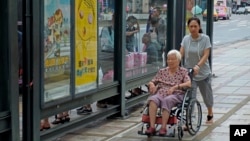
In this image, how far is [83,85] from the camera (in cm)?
769

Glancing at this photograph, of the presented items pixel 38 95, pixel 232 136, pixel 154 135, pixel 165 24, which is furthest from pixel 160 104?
pixel 165 24

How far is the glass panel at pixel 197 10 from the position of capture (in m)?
12.6

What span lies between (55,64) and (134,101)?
298cm

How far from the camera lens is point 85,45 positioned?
7.71 m

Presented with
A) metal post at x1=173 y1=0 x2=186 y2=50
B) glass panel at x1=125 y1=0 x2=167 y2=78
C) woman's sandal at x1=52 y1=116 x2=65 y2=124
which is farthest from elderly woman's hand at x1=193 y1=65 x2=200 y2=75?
metal post at x1=173 y1=0 x2=186 y2=50

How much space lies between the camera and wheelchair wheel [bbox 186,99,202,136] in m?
7.41

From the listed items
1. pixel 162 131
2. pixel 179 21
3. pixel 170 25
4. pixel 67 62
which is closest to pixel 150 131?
pixel 162 131

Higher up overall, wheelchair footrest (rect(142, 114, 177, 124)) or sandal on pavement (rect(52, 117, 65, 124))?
wheelchair footrest (rect(142, 114, 177, 124))

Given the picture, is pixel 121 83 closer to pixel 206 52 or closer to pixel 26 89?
pixel 206 52

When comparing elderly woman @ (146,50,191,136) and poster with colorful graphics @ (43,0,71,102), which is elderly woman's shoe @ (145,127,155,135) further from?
poster with colorful graphics @ (43,0,71,102)

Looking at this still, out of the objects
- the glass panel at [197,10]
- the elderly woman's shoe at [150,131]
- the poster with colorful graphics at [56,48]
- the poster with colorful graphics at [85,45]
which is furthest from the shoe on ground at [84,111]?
the glass panel at [197,10]

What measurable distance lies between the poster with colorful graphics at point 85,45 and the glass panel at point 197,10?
4.76 metres

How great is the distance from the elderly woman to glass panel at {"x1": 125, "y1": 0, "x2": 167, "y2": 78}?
1.75 metres

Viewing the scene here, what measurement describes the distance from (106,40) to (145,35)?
1799 mm
